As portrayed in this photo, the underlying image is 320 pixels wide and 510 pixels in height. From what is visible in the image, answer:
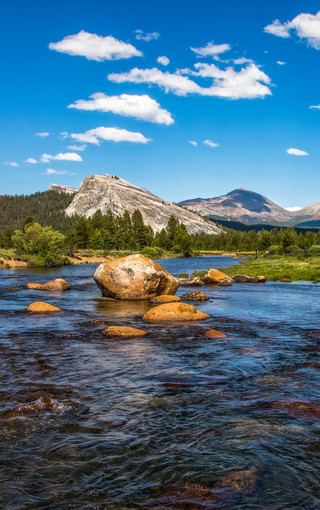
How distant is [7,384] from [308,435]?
7317mm

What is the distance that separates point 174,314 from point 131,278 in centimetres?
847

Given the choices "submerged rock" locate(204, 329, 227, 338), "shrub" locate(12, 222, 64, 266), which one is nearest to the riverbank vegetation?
"shrub" locate(12, 222, 64, 266)

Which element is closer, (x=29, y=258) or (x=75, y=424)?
(x=75, y=424)

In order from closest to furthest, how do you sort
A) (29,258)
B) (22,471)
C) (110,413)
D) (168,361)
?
(22,471) → (110,413) → (168,361) → (29,258)

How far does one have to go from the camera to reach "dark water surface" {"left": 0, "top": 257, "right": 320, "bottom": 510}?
18.1 ft

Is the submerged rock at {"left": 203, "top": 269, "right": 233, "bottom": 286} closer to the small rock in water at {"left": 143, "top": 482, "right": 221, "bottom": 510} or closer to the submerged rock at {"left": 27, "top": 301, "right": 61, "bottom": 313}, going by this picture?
the submerged rock at {"left": 27, "top": 301, "right": 61, "bottom": 313}

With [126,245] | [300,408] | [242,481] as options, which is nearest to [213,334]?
[300,408]

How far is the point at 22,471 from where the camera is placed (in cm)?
599

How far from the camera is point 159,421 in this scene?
25.8 feet

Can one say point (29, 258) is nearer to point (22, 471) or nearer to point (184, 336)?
point (184, 336)

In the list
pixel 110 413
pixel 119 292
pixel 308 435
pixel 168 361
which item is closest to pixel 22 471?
pixel 110 413

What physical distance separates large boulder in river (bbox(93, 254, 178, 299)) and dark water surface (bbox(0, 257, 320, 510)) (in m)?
11.4

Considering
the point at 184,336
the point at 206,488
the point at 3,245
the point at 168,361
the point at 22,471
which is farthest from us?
the point at 3,245

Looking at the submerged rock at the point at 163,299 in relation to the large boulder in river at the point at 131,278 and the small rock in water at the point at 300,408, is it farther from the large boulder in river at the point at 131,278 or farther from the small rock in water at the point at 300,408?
the small rock in water at the point at 300,408
